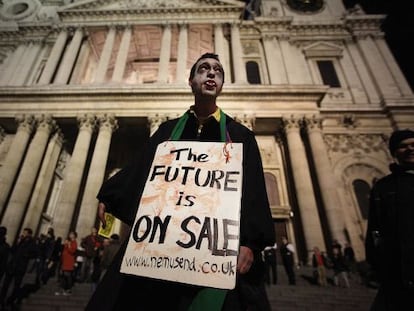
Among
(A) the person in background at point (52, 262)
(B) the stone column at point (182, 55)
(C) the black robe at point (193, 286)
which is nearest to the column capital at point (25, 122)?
(A) the person in background at point (52, 262)

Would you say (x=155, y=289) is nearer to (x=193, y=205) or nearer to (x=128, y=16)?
(x=193, y=205)

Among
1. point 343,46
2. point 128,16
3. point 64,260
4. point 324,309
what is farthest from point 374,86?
point 64,260

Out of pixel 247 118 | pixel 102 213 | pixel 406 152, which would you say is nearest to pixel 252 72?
pixel 247 118

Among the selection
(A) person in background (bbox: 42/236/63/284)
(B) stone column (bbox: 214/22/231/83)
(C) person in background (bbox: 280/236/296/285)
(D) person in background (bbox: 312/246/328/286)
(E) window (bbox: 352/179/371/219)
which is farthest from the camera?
(B) stone column (bbox: 214/22/231/83)

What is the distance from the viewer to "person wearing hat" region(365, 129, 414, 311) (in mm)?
1901

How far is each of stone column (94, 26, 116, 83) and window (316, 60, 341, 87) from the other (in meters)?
16.0

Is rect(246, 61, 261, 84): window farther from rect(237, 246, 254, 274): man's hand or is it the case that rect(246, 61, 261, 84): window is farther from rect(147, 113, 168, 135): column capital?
rect(237, 246, 254, 274): man's hand

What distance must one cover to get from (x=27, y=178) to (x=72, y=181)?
243 centimetres

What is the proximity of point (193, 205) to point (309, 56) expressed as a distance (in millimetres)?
22310

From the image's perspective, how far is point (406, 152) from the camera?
2283 mm

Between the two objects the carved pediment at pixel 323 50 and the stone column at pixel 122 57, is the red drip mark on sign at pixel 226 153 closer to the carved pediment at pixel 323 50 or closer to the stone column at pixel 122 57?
the stone column at pixel 122 57

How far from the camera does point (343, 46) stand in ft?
68.5

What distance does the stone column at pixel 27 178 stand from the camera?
39.6 ft

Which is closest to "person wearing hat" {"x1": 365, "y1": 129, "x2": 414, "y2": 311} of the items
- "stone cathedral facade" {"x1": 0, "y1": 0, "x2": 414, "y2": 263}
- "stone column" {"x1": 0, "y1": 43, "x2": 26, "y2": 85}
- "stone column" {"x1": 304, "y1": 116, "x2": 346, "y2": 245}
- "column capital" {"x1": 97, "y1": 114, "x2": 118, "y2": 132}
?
"stone cathedral facade" {"x1": 0, "y1": 0, "x2": 414, "y2": 263}
